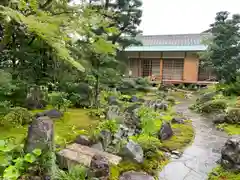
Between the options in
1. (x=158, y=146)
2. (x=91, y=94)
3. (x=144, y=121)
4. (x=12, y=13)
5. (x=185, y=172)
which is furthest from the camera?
(x=91, y=94)

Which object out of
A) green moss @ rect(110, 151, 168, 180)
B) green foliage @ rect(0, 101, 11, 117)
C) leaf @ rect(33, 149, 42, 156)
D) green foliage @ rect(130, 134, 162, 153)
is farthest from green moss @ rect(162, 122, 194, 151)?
green foliage @ rect(0, 101, 11, 117)

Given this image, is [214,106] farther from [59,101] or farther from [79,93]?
[59,101]

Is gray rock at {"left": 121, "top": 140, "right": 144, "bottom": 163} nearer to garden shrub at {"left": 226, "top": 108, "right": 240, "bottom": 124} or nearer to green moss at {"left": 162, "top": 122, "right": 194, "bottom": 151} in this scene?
green moss at {"left": 162, "top": 122, "right": 194, "bottom": 151}

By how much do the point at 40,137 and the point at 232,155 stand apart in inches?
118

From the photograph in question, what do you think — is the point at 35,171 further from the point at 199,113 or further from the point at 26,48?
the point at 199,113

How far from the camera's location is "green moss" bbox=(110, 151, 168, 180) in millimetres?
3567

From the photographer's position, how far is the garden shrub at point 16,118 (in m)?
5.11

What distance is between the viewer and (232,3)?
491 inches

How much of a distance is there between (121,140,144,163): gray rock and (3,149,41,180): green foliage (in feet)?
4.81

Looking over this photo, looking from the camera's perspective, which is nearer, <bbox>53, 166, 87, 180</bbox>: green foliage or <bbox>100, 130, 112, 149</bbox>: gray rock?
<bbox>53, 166, 87, 180</bbox>: green foliage

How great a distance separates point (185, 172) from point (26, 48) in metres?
6.11

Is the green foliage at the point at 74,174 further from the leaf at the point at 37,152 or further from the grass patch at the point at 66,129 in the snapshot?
the grass patch at the point at 66,129

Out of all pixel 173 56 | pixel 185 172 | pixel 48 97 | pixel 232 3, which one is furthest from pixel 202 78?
pixel 185 172

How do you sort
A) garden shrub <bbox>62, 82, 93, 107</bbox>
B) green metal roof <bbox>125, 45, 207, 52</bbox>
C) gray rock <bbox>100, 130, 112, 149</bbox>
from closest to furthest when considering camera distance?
gray rock <bbox>100, 130, 112, 149</bbox>, garden shrub <bbox>62, 82, 93, 107</bbox>, green metal roof <bbox>125, 45, 207, 52</bbox>
